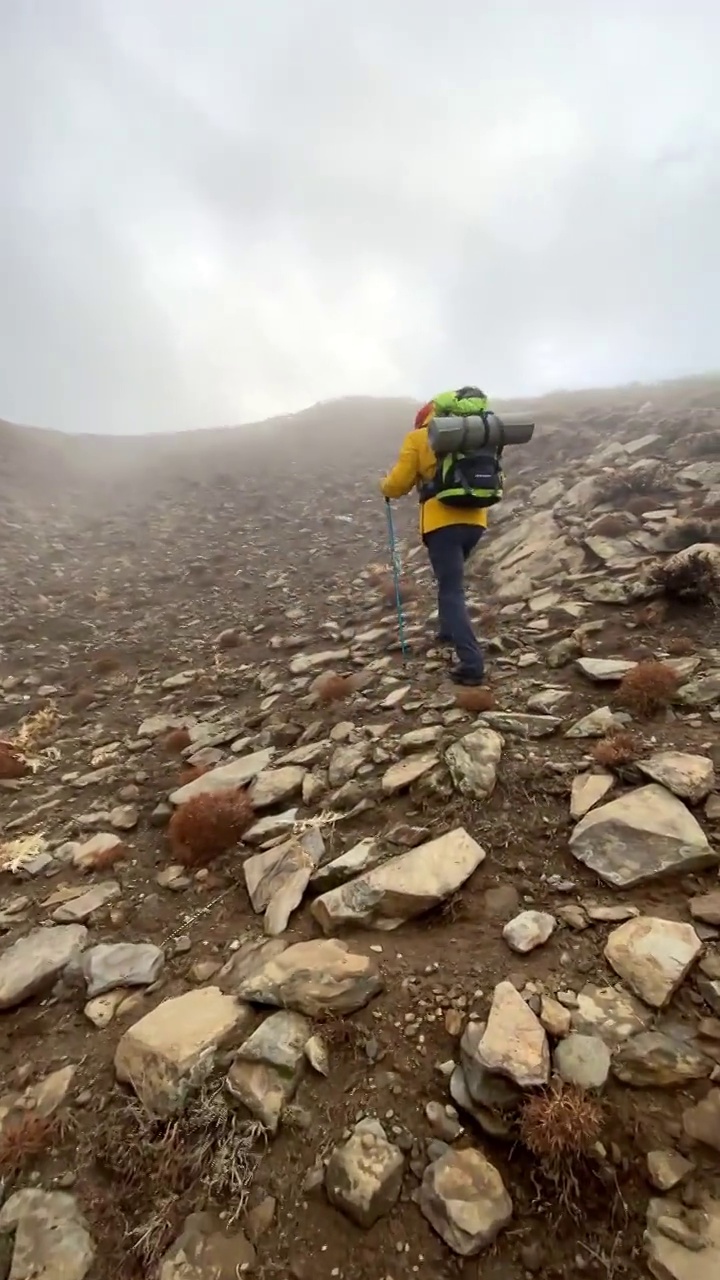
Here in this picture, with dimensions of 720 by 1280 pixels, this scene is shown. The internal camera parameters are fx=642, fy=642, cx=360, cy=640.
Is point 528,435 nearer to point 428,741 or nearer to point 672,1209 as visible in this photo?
point 428,741

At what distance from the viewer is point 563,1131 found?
9.78 ft

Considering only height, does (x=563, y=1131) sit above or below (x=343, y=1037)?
above

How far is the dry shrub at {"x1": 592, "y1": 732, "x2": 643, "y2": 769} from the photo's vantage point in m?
5.41

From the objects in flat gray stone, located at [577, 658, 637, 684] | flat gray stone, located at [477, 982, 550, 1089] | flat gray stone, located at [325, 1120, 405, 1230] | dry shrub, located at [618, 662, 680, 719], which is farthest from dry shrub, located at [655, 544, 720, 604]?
flat gray stone, located at [325, 1120, 405, 1230]

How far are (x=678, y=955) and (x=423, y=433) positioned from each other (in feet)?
19.8

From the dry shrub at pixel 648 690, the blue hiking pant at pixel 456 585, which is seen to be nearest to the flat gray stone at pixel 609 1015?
the dry shrub at pixel 648 690

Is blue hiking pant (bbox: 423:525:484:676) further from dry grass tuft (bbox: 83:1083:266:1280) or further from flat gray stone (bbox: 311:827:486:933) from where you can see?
dry grass tuft (bbox: 83:1083:266:1280)

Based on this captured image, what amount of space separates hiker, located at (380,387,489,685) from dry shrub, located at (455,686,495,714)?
0.67 m

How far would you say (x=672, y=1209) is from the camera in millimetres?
2775

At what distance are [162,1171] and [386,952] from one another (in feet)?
5.45

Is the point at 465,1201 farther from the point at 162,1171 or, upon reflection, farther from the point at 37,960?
the point at 37,960

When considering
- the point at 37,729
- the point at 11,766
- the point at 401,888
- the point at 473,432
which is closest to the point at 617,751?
the point at 401,888

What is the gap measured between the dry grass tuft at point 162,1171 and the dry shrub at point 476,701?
4322 mm

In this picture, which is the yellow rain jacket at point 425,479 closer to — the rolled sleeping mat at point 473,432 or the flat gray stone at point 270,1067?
the rolled sleeping mat at point 473,432
